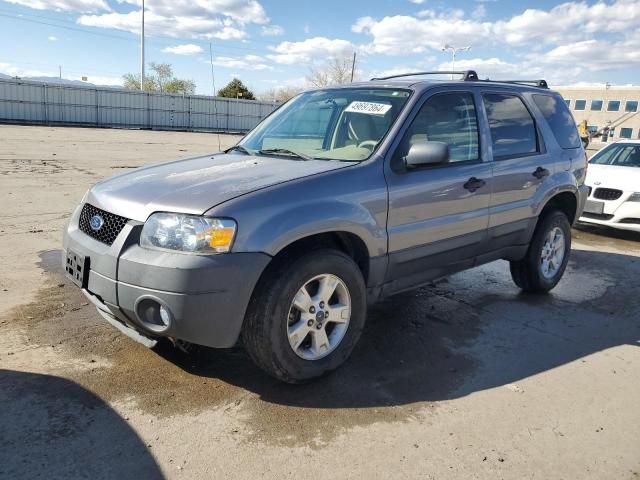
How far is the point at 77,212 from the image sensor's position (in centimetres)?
349

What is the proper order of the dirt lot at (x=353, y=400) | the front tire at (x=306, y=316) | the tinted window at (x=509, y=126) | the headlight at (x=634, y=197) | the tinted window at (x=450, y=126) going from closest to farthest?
the dirt lot at (x=353, y=400) < the front tire at (x=306, y=316) < the tinted window at (x=450, y=126) < the tinted window at (x=509, y=126) < the headlight at (x=634, y=197)

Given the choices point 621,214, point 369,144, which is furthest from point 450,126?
point 621,214

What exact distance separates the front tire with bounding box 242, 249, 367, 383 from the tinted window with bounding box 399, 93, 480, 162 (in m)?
1.01

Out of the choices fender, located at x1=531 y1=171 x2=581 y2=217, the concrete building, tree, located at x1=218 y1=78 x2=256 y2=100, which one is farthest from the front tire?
the concrete building

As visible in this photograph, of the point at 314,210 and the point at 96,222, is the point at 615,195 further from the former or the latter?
the point at 96,222

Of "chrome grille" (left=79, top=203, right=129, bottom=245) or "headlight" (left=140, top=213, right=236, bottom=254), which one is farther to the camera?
"chrome grille" (left=79, top=203, right=129, bottom=245)

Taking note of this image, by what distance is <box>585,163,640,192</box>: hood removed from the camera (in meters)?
7.91

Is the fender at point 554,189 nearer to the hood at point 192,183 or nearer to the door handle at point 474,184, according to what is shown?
the door handle at point 474,184

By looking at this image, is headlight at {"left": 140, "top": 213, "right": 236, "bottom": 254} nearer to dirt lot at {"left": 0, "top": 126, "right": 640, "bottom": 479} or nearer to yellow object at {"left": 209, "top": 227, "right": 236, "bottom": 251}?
yellow object at {"left": 209, "top": 227, "right": 236, "bottom": 251}

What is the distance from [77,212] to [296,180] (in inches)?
59.1

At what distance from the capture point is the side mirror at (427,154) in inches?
136

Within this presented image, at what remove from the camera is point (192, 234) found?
2779 mm

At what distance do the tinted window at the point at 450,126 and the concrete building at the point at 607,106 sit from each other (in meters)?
66.7

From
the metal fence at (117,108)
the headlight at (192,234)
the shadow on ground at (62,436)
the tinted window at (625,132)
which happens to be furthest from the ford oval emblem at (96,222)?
the tinted window at (625,132)
